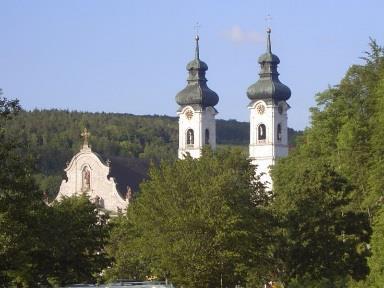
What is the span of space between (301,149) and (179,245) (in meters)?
19.7

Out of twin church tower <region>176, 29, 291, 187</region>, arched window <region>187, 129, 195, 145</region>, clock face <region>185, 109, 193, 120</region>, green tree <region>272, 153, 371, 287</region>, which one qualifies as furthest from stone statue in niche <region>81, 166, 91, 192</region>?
green tree <region>272, 153, 371, 287</region>

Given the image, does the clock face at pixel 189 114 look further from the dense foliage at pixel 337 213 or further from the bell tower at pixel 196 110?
the dense foliage at pixel 337 213

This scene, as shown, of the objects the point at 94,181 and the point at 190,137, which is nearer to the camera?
the point at 94,181

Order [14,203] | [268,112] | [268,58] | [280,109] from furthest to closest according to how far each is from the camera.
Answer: [280,109]
[268,112]
[268,58]
[14,203]

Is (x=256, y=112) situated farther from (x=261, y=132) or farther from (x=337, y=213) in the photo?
(x=337, y=213)

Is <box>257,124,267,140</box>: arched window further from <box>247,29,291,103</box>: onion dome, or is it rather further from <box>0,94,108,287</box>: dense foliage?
<box>0,94,108,287</box>: dense foliage

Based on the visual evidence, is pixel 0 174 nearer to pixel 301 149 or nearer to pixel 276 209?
pixel 276 209

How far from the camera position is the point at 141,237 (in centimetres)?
5806

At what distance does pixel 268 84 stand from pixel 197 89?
776 centimetres

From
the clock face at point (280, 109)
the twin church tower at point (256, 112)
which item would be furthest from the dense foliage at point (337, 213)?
the clock face at point (280, 109)

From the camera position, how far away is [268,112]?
134 m

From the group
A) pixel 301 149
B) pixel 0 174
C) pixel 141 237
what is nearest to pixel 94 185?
pixel 301 149

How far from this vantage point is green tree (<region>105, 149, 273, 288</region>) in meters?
51.2

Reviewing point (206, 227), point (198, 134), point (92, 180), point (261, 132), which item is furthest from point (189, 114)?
point (206, 227)
